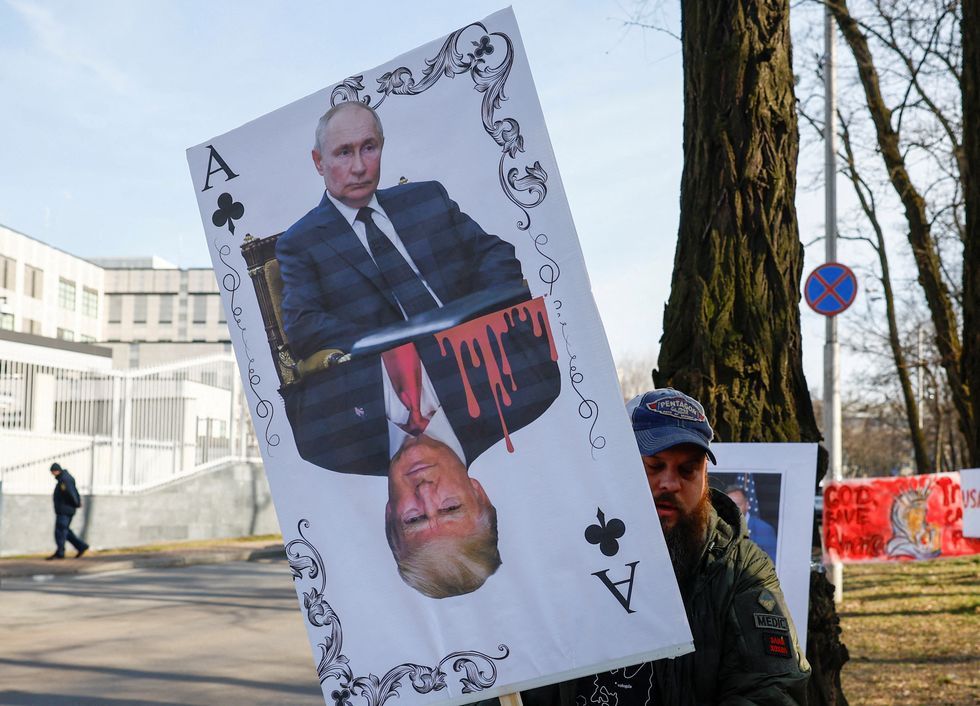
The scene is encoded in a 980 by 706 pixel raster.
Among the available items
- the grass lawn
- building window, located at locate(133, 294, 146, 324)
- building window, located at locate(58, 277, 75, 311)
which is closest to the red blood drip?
the grass lawn

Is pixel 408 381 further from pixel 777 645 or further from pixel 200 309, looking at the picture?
pixel 200 309

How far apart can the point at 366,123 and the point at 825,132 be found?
1581 centimetres

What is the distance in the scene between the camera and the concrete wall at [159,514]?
23.0 meters

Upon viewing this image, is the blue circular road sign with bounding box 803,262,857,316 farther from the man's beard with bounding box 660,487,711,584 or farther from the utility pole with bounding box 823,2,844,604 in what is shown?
the man's beard with bounding box 660,487,711,584

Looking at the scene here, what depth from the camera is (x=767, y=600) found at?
2.30 meters

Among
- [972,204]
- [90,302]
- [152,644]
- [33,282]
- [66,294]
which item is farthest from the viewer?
[90,302]

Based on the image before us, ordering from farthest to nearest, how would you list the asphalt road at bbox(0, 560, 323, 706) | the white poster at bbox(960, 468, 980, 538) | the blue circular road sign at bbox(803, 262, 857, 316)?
1. the blue circular road sign at bbox(803, 262, 857, 316)
2. the white poster at bbox(960, 468, 980, 538)
3. the asphalt road at bbox(0, 560, 323, 706)

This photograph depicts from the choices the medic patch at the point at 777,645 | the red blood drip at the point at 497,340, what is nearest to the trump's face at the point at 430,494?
the red blood drip at the point at 497,340

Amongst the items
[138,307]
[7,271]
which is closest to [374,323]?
[7,271]

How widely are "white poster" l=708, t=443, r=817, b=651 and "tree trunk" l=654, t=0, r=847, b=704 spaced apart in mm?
453

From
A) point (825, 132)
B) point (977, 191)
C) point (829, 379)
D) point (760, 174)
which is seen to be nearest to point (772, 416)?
point (760, 174)

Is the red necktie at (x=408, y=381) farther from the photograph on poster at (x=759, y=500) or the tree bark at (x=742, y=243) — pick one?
the tree bark at (x=742, y=243)

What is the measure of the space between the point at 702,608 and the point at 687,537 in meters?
0.16

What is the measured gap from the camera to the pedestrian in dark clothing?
21.4 m
